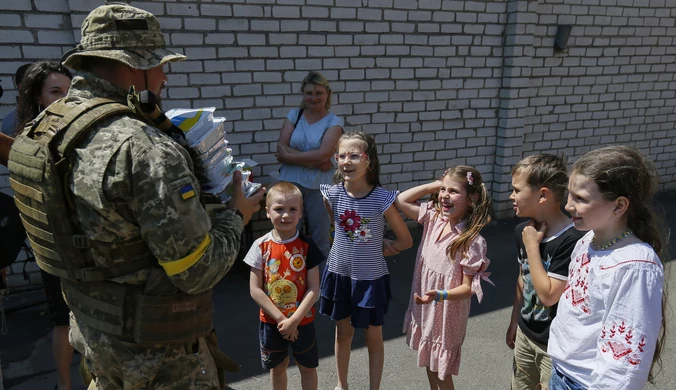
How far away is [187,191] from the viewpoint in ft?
5.03

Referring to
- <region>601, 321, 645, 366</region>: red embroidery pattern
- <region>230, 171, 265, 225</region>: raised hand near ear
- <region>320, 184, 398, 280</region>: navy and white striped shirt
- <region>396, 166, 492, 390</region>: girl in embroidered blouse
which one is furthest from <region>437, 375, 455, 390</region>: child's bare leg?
<region>230, 171, 265, 225</region>: raised hand near ear

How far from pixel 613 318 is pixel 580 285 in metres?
0.22

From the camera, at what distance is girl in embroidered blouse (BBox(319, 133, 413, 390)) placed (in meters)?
2.69

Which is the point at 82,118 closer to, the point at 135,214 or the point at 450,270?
the point at 135,214

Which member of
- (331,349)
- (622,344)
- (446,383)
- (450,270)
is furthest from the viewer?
(331,349)

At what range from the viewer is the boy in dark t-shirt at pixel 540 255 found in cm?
199

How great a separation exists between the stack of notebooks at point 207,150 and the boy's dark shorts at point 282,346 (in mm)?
877

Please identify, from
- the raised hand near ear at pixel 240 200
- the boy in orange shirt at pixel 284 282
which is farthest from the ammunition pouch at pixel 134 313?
the boy in orange shirt at pixel 284 282

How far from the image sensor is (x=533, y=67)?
6246mm

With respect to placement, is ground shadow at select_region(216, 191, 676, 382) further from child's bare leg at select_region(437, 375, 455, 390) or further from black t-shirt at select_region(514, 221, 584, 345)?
black t-shirt at select_region(514, 221, 584, 345)

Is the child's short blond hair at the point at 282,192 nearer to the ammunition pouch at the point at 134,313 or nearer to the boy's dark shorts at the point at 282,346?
the boy's dark shorts at the point at 282,346

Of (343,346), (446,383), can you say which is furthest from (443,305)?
(343,346)

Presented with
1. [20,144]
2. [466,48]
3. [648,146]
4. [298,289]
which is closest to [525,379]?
[298,289]

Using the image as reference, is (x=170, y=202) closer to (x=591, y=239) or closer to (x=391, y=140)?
(x=591, y=239)
